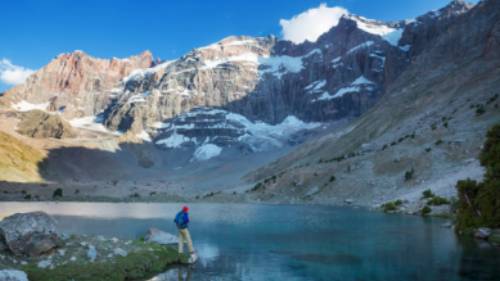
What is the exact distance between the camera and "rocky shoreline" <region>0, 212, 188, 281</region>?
801 inches

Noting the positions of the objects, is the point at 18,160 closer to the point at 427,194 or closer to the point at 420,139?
the point at 420,139

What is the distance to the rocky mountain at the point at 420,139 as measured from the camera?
76.2m

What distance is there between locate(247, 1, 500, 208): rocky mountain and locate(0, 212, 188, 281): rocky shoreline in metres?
47.1

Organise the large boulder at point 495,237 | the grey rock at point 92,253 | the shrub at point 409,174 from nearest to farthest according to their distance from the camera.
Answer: the grey rock at point 92,253 < the large boulder at point 495,237 < the shrub at point 409,174

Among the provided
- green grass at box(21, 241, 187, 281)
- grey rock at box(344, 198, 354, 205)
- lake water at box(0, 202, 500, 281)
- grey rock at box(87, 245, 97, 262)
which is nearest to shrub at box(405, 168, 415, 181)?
grey rock at box(344, 198, 354, 205)

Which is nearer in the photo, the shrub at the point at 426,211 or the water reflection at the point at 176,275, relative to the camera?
the water reflection at the point at 176,275

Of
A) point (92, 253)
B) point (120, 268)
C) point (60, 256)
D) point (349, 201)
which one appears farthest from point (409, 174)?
point (60, 256)

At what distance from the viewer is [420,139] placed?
92500 mm

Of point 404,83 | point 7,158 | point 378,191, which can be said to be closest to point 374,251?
point 378,191

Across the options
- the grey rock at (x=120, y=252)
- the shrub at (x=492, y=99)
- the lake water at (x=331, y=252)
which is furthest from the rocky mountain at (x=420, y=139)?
the grey rock at (x=120, y=252)

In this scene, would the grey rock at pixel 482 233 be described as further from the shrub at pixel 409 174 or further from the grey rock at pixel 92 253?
the shrub at pixel 409 174

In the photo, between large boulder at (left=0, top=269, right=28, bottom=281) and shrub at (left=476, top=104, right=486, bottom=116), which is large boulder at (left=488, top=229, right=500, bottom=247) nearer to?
large boulder at (left=0, top=269, right=28, bottom=281)

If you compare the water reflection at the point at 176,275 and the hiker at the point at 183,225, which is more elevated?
the hiker at the point at 183,225

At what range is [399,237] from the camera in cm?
3656
